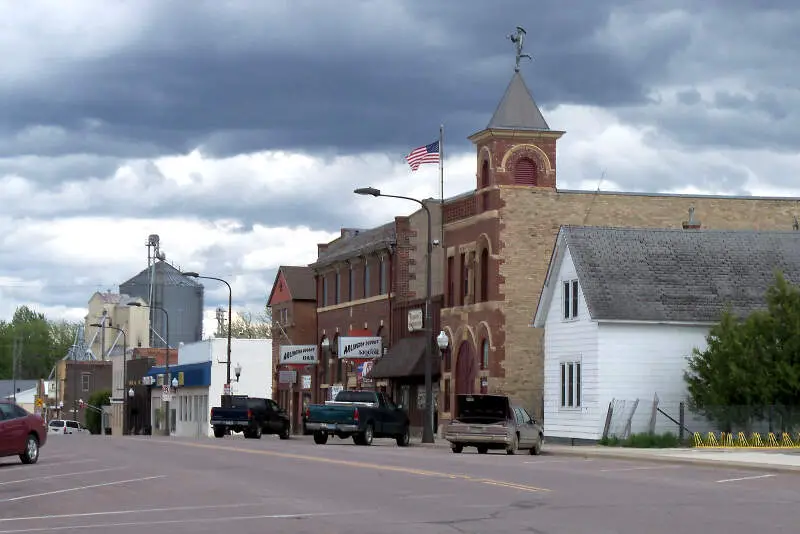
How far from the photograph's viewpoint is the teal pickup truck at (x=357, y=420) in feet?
154

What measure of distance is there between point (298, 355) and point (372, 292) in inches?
329

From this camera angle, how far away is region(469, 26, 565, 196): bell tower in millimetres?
54594

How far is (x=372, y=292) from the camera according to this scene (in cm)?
6994

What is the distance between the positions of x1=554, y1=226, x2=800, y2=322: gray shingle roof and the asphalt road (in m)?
15.1

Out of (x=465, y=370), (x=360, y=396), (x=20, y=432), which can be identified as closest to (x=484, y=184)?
(x=465, y=370)

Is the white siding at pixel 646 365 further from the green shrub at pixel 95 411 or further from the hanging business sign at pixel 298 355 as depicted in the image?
the green shrub at pixel 95 411

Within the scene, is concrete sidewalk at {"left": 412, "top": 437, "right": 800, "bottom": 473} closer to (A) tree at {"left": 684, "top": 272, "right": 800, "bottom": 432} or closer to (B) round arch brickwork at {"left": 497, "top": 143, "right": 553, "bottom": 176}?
(A) tree at {"left": 684, "top": 272, "right": 800, "bottom": 432}

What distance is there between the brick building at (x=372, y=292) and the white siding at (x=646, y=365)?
583 inches

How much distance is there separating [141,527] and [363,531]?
2666mm

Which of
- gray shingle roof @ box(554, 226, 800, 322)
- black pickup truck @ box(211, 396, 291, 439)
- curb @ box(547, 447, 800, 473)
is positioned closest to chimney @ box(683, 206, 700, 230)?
gray shingle roof @ box(554, 226, 800, 322)

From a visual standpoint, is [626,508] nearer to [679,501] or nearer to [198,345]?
[679,501]

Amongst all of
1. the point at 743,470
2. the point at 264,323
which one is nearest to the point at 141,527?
the point at 743,470

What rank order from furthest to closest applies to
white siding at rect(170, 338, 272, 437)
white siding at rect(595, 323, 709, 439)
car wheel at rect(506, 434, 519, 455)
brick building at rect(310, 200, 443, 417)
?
white siding at rect(170, 338, 272, 437)
brick building at rect(310, 200, 443, 417)
white siding at rect(595, 323, 709, 439)
car wheel at rect(506, 434, 519, 455)

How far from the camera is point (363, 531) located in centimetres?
1557
